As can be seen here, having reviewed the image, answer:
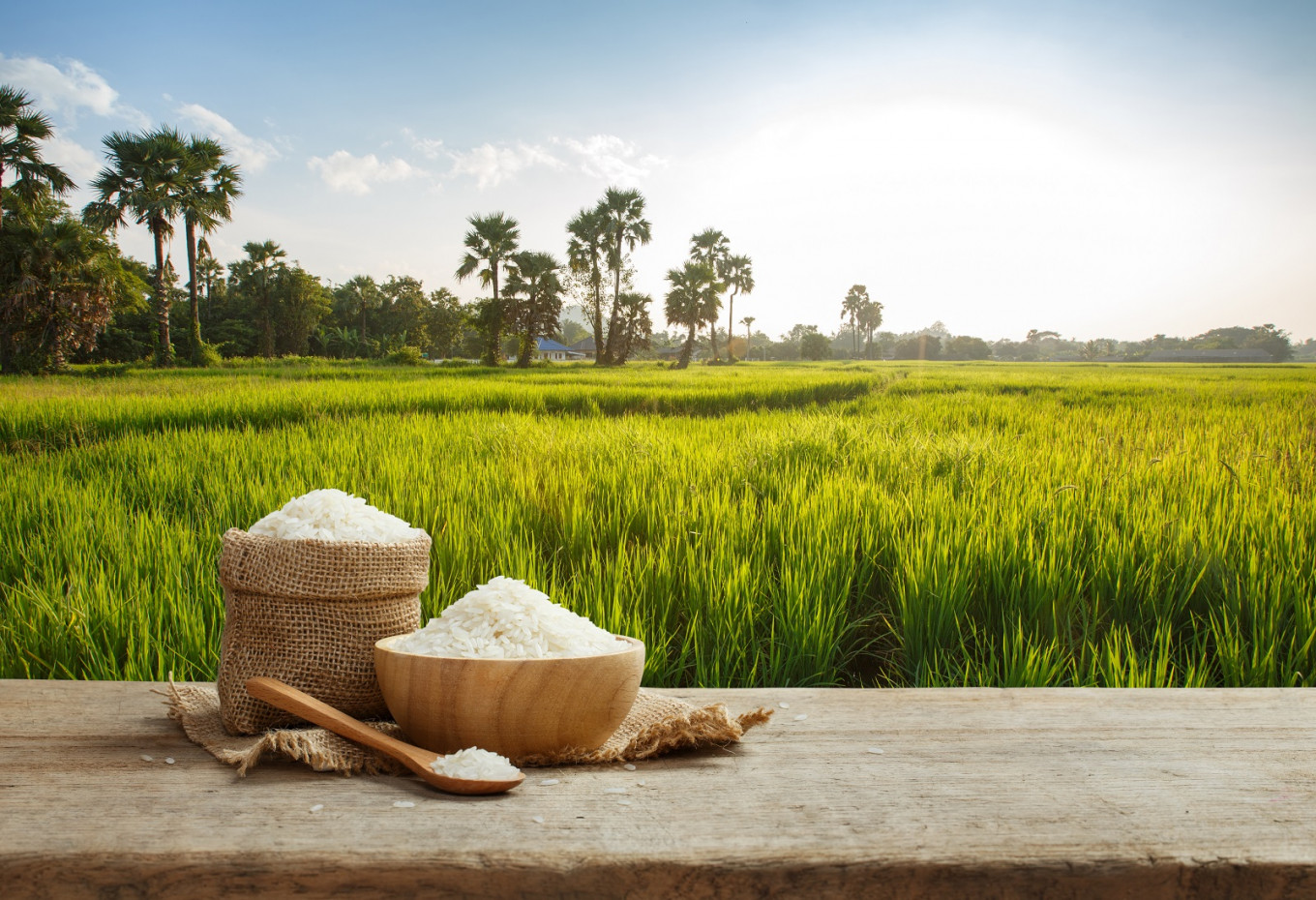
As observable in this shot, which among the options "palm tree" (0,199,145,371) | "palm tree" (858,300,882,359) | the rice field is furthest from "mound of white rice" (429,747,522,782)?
"palm tree" (858,300,882,359)

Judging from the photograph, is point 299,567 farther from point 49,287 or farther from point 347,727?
point 49,287

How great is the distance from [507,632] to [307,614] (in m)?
0.34

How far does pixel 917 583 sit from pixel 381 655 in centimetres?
164

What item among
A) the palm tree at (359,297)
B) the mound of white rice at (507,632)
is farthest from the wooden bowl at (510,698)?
the palm tree at (359,297)

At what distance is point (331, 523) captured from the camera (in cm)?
124

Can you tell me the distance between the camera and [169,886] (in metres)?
0.88

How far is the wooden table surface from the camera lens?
2.91ft

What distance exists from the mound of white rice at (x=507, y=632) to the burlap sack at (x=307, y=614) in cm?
9

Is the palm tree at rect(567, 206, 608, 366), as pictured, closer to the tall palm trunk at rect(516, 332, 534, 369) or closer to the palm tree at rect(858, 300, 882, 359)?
the tall palm trunk at rect(516, 332, 534, 369)

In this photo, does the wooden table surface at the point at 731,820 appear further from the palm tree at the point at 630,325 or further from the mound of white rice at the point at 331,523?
the palm tree at the point at 630,325

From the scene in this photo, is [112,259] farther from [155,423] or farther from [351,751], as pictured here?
[351,751]

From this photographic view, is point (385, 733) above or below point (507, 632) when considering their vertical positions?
below

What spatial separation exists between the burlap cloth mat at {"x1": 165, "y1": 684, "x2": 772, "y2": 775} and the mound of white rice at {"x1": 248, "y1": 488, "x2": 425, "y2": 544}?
0.31 meters

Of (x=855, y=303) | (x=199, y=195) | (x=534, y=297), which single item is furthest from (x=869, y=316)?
(x=199, y=195)
